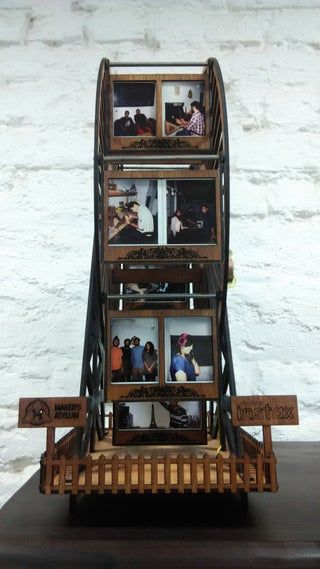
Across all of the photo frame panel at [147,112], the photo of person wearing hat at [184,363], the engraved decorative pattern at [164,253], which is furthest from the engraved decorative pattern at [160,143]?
the photo of person wearing hat at [184,363]

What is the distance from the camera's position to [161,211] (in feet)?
2.44

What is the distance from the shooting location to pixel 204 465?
60 centimetres

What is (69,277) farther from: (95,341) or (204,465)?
(204,465)

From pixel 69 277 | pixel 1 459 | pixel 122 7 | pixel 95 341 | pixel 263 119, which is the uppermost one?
pixel 122 7

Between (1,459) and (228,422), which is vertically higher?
(228,422)

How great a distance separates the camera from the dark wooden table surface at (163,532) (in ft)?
1.71

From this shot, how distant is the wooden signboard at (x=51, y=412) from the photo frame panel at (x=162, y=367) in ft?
0.33

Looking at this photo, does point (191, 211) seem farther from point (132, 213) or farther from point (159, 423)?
point (159, 423)

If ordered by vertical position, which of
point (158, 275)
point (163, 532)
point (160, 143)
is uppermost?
point (160, 143)

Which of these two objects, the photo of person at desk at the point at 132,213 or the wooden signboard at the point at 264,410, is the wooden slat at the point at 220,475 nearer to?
the wooden signboard at the point at 264,410

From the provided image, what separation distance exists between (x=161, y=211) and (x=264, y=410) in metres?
0.30

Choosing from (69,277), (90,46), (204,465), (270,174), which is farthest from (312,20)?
(204,465)

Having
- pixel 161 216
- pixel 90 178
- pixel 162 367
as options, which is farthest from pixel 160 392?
pixel 90 178

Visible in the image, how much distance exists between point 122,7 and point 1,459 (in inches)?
45.7
